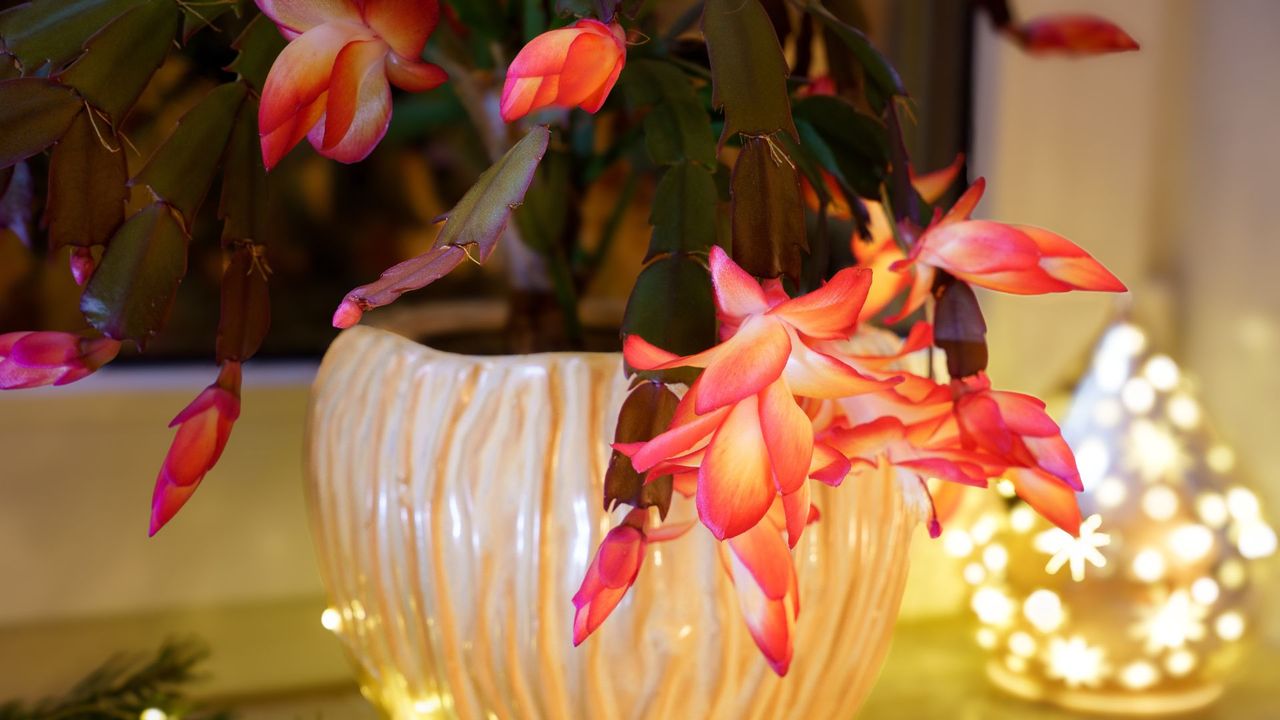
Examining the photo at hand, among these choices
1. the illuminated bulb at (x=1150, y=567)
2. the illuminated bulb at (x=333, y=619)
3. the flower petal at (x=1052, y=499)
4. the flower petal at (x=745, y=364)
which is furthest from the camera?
the illuminated bulb at (x=1150, y=567)

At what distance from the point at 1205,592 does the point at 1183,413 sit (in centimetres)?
12

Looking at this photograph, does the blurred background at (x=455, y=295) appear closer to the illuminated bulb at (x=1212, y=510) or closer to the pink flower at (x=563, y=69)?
the illuminated bulb at (x=1212, y=510)

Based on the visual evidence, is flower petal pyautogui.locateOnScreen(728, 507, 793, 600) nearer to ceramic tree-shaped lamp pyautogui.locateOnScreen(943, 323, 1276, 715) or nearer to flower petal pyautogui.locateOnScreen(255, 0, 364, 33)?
flower petal pyautogui.locateOnScreen(255, 0, 364, 33)

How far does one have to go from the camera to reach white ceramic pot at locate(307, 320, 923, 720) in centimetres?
42

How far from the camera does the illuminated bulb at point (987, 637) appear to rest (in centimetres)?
72

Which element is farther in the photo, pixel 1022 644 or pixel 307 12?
pixel 1022 644

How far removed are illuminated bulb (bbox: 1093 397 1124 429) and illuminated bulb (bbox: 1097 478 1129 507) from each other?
0.04 meters

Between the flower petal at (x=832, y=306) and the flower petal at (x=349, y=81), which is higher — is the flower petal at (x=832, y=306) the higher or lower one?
the lower one

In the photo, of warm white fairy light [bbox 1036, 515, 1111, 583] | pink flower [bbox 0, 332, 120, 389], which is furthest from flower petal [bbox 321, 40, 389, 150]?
warm white fairy light [bbox 1036, 515, 1111, 583]

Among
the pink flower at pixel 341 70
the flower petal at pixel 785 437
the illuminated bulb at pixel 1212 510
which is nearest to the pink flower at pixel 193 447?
the pink flower at pixel 341 70

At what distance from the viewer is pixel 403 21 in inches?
13.7

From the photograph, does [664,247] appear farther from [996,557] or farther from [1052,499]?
[996,557]

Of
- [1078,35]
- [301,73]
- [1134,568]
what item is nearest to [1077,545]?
[1134,568]

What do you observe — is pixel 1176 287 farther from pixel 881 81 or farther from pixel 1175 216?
pixel 881 81
